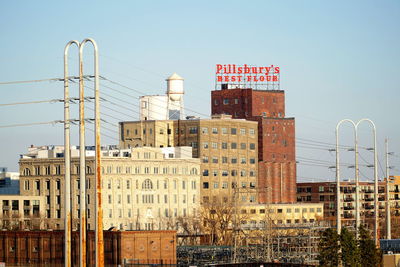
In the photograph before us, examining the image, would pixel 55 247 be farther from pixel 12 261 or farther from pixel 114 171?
pixel 114 171

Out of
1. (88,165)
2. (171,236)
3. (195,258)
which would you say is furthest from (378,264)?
(88,165)

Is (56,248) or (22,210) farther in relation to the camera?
(22,210)

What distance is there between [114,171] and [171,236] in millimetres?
72290

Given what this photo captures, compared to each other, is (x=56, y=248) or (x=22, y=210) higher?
(x=22, y=210)

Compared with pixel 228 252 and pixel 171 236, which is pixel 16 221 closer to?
pixel 228 252

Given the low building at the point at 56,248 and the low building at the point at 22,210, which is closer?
the low building at the point at 56,248

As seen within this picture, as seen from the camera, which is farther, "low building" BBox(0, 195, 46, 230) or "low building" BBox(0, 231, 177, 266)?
"low building" BBox(0, 195, 46, 230)

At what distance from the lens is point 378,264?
11419cm

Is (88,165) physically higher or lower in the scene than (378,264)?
higher

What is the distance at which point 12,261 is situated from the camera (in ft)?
400

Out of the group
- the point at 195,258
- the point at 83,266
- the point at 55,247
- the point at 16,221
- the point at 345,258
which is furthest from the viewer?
the point at 16,221

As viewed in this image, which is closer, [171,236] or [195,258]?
[171,236]

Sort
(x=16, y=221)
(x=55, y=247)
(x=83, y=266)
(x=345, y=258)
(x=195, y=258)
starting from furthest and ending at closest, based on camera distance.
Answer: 1. (x=16, y=221)
2. (x=195, y=258)
3. (x=55, y=247)
4. (x=345, y=258)
5. (x=83, y=266)

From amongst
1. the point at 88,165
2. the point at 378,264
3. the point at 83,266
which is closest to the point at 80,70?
the point at 83,266
